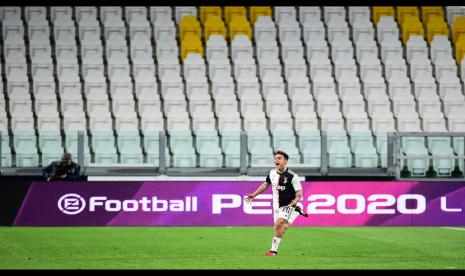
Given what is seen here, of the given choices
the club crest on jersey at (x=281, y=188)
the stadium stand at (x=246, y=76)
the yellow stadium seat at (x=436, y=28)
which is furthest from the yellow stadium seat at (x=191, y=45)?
the club crest on jersey at (x=281, y=188)

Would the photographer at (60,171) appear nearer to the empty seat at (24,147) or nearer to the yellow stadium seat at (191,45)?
the empty seat at (24,147)

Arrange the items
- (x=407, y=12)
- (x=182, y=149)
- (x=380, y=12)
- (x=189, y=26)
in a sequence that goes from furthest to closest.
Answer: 1. (x=407, y=12)
2. (x=380, y=12)
3. (x=189, y=26)
4. (x=182, y=149)

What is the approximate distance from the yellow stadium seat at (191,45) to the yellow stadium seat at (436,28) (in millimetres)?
7036

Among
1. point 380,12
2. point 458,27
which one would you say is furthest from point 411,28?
point 458,27

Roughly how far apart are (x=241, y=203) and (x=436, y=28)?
10.6 meters

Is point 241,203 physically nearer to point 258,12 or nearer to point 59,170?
point 59,170

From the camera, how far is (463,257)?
44.8ft

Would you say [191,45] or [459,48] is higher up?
[191,45]

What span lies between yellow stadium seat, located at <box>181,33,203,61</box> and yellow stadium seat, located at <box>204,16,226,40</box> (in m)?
0.50

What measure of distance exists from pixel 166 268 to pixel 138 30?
16536 mm

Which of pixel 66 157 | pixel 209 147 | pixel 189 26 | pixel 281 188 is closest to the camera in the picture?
pixel 281 188

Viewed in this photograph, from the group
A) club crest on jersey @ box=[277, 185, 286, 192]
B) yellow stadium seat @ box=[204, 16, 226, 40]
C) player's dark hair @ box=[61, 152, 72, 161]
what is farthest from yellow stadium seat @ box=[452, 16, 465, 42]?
club crest on jersey @ box=[277, 185, 286, 192]

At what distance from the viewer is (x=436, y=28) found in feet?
93.8

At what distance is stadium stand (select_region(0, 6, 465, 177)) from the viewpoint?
24.1 meters
